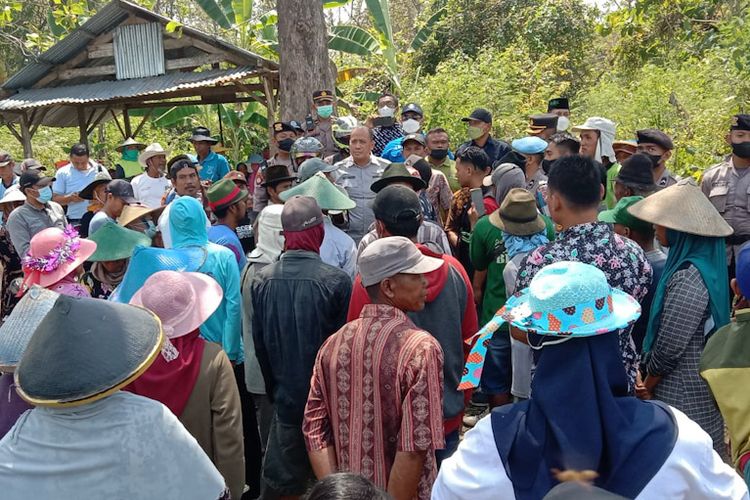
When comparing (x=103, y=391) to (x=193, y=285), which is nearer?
(x=103, y=391)

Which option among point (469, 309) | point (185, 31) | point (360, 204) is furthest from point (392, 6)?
point (469, 309)

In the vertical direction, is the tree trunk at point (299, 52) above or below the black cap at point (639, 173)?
above

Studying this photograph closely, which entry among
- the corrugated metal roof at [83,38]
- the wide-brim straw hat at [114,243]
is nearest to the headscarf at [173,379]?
the wide-brim straw hat at [114,243]

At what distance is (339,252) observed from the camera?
4867 mm

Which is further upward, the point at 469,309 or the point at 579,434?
the point at 579,434

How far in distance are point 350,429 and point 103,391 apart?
1159mm

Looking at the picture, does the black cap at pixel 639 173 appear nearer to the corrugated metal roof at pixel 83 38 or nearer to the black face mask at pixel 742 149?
the black face mask at pixel 742 149

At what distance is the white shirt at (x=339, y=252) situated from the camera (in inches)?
190

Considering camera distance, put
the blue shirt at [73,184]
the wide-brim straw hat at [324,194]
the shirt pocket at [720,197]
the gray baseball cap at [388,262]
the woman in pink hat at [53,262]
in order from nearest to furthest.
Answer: the gray baseball cap at [388,262], the woman in pink hat at [53,262], the wide-brim straw hat at [324,194], the shirt pocket at [720,197], the blue shirt at [73,184]

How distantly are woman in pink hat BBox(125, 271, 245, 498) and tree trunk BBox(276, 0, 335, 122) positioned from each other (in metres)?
8.23

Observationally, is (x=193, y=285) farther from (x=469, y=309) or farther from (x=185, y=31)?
(x=185, y=31)

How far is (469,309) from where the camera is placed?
376cm

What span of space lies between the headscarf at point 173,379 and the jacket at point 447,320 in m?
0.83

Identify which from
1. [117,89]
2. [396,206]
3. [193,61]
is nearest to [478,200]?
[396,206]
